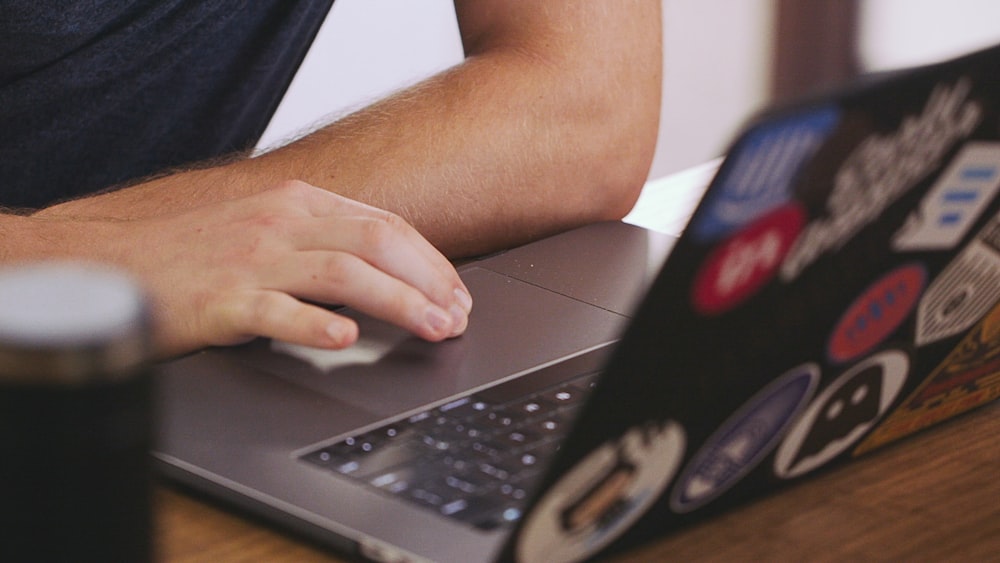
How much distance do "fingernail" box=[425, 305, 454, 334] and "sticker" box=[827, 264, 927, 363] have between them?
27 centimetres

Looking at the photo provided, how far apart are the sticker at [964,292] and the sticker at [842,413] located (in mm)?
22

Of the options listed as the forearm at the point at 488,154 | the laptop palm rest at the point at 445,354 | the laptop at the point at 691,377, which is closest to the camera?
the laptop at the point at 691,377

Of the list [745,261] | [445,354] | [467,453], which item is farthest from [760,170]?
[445,354]

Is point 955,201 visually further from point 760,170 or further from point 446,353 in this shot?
point 446,353

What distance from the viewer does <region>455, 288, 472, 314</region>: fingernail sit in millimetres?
781

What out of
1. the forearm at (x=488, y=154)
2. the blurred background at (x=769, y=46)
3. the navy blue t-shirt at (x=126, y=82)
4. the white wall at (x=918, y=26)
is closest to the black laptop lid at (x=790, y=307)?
the forearm at (x=488, y=154)

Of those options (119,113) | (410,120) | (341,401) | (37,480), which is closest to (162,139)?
(119,113)

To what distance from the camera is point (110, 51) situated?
124 centimetres

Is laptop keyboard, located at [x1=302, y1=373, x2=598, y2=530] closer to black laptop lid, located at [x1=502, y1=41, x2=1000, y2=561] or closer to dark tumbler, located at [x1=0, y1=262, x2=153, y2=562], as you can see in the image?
black laptop lid, located at [x1=502, y1=41, x2=1000, y2=561]

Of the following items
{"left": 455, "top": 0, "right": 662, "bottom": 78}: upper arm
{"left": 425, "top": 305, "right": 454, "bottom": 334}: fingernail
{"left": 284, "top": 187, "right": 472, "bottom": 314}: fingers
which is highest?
{"left": 455, "top": 0, "right": 662, "bottom": 78}: upper arm

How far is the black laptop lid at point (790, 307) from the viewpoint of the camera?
1.38ft

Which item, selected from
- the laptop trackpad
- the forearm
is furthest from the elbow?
the laptop trackpad

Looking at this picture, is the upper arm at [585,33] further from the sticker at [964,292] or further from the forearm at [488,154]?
the sticker at [964,292]

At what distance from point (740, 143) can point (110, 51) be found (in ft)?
3.18
